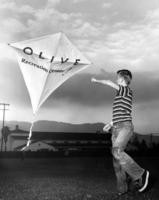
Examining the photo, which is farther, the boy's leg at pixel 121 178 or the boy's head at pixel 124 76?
the boy's head at pixel 124 76

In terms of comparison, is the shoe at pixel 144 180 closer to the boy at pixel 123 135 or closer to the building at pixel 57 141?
the boy at pixel 123 135

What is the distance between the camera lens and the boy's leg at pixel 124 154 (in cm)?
639

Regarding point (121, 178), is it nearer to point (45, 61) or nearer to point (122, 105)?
point (122, 105)

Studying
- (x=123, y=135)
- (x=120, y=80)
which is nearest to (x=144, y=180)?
(x=123, y=135)

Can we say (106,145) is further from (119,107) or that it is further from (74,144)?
(119,107)

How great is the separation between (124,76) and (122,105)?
22.4 inches

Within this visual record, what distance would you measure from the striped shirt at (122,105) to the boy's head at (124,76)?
16 cm

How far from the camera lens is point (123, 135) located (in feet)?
21.0

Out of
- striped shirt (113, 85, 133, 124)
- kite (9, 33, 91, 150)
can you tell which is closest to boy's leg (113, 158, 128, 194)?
striped shirt (113, 85, 133, 124)

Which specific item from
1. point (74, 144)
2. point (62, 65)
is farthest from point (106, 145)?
point (62, 65)

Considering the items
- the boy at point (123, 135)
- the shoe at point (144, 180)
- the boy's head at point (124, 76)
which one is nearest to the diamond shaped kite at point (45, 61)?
the boy's head at point (124, 76)

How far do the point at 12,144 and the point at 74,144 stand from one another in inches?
532

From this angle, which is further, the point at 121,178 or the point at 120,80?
the point at 120,80

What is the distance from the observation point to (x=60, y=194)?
659cm
